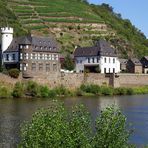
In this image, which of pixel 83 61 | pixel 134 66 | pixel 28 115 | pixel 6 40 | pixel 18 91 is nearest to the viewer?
pixel 28 115

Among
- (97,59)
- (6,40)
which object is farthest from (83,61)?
(6,40)

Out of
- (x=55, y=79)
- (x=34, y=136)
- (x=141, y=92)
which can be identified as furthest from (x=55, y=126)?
(x=141, y=92)

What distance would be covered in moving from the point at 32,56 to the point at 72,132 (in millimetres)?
51864

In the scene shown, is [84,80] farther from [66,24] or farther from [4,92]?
[66,24]

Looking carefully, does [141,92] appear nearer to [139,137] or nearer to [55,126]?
[139,137]

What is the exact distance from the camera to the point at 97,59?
84.7 m

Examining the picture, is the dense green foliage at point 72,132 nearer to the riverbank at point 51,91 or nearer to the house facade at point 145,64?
the riverbank at point 51,91

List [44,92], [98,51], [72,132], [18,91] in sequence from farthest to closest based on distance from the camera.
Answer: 1. [98,51]
2. [44,92]
3. [18,91]
4. [72,132]

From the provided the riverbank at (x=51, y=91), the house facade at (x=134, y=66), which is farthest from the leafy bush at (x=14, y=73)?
the house facade at (x=134, y=66)

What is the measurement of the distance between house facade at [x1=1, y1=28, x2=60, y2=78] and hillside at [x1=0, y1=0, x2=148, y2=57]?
24.1m

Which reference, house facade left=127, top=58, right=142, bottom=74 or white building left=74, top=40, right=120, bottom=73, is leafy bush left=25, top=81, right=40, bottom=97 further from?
house facade left=127, top=58, right=142, bottom=74

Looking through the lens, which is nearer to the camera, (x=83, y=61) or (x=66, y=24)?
(x=83, y=61)

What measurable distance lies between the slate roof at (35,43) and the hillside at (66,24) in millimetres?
23912

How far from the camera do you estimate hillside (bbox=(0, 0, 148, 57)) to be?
108250mm
